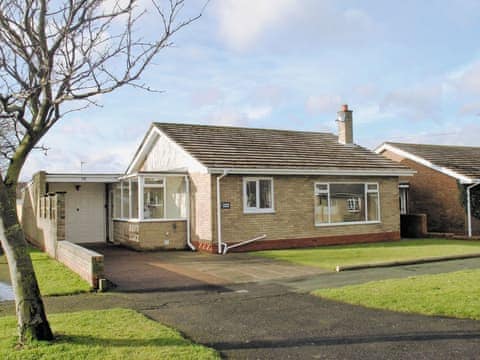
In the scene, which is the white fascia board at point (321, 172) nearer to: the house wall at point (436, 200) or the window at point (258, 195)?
the window at point (258, 195)

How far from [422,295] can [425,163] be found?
1676 centimetres

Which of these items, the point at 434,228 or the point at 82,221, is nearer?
Answer: the point at 82,221

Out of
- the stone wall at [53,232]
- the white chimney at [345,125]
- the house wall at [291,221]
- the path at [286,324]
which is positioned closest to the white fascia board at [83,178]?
the stone wall at [53,232]

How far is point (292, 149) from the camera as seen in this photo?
20.6 meters

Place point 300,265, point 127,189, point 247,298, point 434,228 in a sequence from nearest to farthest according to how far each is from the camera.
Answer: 1. point 247,298
2. point 300,265
3. point 127,189
4. point 434,228

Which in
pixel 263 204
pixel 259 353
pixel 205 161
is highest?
pixel 205 161

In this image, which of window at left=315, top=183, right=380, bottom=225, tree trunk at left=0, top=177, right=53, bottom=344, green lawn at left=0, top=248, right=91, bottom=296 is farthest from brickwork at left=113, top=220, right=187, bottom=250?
tree trunk at left=0, top=177, right=53, bottom=344

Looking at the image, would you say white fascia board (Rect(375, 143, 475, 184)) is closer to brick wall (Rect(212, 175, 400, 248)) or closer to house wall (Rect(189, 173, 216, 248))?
brick wall (Rect(212, 175, 400, 248))

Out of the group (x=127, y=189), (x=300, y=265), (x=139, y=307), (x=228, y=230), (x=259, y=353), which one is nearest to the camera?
(x=259, y=353)

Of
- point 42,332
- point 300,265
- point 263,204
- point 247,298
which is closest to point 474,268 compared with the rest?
point 300,265

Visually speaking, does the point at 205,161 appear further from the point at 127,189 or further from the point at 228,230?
the point at 127,189

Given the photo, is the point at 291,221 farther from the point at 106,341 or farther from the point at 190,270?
the point at 106,341

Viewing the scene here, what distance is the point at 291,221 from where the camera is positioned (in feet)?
60.0

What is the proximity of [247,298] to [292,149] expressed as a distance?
39.8 ft
